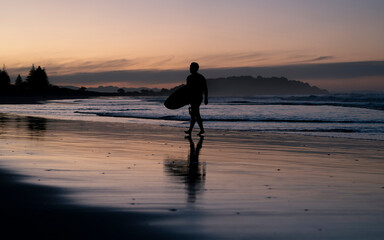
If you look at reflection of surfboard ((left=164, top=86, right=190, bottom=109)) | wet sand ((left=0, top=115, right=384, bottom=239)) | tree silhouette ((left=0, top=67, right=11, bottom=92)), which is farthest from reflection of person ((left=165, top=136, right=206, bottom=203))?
tree silhouette ((left=0, top=67, right=11, bottom=92))

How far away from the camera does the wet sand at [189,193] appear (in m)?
3.84

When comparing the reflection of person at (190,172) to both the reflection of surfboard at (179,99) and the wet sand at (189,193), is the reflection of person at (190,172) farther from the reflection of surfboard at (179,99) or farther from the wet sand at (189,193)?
the reflection of surfboard at (179,99)

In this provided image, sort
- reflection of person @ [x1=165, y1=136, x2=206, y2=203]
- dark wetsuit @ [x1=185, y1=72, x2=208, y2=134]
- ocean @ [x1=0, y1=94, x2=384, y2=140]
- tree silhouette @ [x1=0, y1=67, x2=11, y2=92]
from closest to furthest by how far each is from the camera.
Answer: reflection of person @ [x1=165, y1=136, x2=206, y2=203]
dark wetsuit @ [x1=185, y1=72, x2=208, y2=134]
ocean @ [x1=0, y1=94, x2=384, y2=140]
tree silhouette @ [x1=0, y1=67, x2=11, y2=92]

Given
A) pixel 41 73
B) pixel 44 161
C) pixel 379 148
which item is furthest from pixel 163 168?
pixel 41 73

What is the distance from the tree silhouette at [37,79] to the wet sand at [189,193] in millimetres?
162863

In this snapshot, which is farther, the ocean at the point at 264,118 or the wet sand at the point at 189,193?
the ocean at the point at 264,118

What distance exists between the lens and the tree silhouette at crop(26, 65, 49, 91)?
164 m

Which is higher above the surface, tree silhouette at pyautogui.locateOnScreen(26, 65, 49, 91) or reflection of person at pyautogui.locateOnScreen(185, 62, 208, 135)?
tree silhouette at pyautogui.locateOnScreen(26, 65, 49, 91)

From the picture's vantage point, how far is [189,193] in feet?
17.5

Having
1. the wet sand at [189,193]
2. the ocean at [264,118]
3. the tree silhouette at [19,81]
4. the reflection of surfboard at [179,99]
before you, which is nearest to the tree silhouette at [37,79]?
the tree silhouette at [19,81]

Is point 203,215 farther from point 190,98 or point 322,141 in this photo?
point 190,98

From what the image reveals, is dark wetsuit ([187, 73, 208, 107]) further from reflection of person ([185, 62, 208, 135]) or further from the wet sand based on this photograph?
the wet sand

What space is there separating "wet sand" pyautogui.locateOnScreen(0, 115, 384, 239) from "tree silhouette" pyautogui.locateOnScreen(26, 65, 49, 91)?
16286 cm

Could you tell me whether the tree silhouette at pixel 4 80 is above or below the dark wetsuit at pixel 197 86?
above
